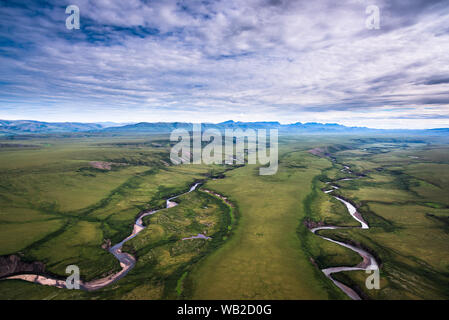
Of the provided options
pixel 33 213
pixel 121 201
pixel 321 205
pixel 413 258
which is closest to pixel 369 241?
pixel 413 258

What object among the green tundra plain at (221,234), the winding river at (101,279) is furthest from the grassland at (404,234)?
the winding river at (101,279)

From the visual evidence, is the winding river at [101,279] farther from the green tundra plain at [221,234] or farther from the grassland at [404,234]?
the grassland at [404,234]

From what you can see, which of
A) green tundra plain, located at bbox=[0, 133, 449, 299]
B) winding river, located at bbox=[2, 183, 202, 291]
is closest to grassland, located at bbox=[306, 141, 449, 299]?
green tundra plain, located at bbox=[0, 133, 449, 299]

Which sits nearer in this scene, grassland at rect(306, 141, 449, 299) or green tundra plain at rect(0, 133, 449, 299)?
green tundra plain at rect(0, 133, 449, 299)

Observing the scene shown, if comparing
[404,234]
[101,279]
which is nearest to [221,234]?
[101,279]

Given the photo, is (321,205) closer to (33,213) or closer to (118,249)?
(118,249)

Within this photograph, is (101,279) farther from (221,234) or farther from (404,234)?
(404,234)

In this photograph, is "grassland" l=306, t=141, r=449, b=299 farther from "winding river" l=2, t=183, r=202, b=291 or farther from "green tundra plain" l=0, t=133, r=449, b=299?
"winding river" l=2, t=183, r=202, b=291

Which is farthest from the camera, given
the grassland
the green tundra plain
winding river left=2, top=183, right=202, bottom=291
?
winding river left=2, top=183, right=202, bottom=291
